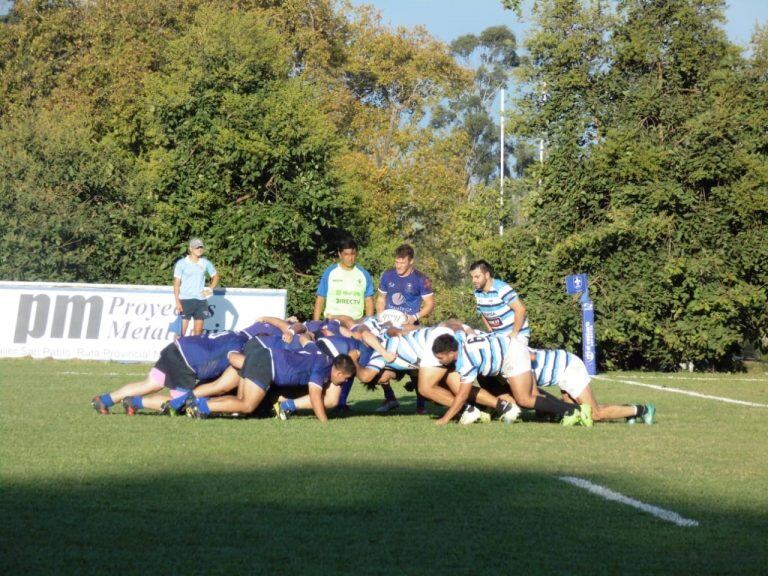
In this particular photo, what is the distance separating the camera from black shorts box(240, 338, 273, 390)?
12.3m

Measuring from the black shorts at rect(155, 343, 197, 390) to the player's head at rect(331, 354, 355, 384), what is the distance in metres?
1.69

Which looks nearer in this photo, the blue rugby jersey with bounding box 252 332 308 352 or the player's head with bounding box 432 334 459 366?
the player's head with bounding box 432 334 459 366

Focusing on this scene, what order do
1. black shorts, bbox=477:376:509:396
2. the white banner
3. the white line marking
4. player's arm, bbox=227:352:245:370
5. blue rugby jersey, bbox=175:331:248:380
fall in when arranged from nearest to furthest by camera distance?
the white line marking, player's arm, bbox=227:352:245:370, blue rugby jersey, bbox=175:331:248:380, black shorts, bbox=477:376:509:396, the white banner

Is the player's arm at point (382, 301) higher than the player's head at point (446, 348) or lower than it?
higher

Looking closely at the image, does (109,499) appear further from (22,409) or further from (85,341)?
(85,341)

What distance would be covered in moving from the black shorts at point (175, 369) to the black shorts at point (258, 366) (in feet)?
2.66

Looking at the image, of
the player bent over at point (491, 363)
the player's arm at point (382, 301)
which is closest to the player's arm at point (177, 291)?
the player's arm at point (382, 301)

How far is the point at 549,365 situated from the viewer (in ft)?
42.5

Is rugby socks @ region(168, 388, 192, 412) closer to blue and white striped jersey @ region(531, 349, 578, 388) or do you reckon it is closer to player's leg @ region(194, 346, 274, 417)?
player's leg @ region(194, 346, 274, 417)

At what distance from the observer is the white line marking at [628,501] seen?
7.30 m

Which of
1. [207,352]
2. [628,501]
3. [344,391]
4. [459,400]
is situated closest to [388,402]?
[344,391]

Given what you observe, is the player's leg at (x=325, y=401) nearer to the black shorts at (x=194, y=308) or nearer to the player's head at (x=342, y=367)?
the player's head at (x=342, y=367)

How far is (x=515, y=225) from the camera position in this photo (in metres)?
27.4

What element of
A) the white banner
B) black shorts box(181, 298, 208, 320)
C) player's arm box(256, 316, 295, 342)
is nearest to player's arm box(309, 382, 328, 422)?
player's arm box(256, 316, 295, 342)
